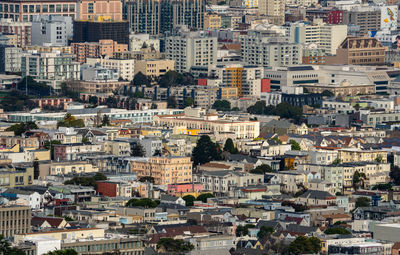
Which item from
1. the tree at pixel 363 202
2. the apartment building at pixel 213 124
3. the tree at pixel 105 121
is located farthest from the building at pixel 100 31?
the tree at pixel 363 202

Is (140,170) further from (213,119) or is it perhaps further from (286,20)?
(286,20)

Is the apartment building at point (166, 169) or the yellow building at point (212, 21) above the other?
the yellow building at point (212, 21)

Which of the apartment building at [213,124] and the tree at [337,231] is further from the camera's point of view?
the apartment building at [213,124]

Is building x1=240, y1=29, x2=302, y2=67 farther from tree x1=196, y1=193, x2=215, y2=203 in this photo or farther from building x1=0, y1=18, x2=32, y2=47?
tree x1=196, y1=193, x2=215, y2=203

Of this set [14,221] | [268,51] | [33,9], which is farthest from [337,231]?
[33,9]

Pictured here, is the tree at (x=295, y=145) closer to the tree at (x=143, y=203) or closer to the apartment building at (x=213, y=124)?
the apartment building at (x=213, y=124)

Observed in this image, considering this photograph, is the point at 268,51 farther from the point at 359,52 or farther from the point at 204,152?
the point at 204,152

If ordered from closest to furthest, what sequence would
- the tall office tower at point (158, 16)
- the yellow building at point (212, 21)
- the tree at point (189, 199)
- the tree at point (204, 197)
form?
the tree at point (189, 199) < the tree at point (204, 197) < the tall office tower at point (158, 16) < the yellow building at point (212, 21)
